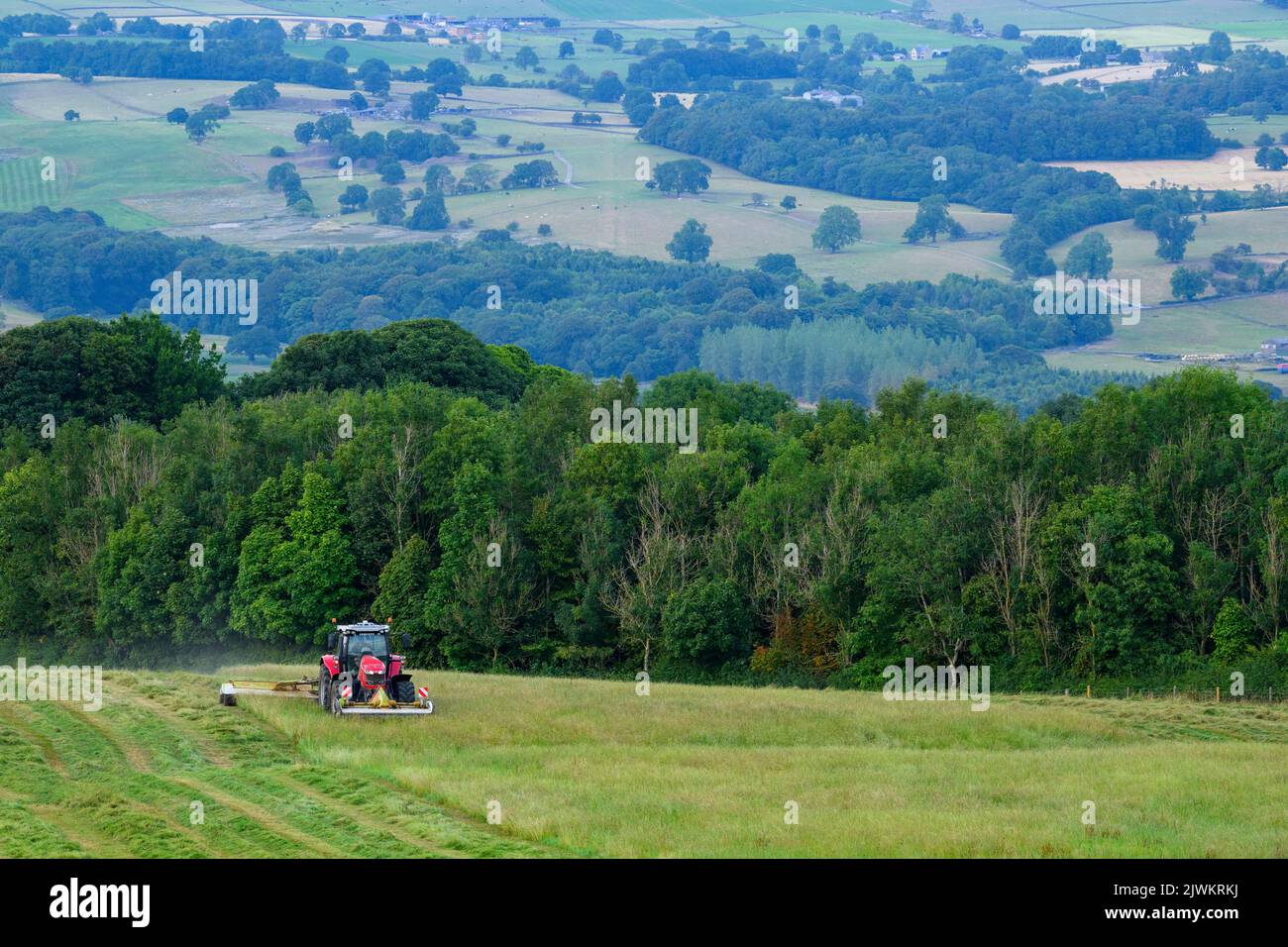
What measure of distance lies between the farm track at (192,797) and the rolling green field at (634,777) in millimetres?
93

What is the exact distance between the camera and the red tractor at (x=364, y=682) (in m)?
48.9

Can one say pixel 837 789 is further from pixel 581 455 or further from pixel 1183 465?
pixel 581 455

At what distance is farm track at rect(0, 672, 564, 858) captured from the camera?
3275cm

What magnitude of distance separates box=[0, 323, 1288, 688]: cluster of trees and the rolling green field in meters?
14.3

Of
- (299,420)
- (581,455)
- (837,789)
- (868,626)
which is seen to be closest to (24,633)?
(299,420)

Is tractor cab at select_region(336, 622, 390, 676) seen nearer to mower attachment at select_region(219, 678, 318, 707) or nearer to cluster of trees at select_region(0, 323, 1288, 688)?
mower attachment at select_region(219, 678, 318, 707)

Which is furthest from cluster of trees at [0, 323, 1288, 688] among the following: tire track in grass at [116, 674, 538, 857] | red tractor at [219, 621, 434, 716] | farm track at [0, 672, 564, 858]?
tire track in grass at [116, 674, 538, 857]

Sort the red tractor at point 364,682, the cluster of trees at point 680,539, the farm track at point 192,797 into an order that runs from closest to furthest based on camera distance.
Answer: the farm track at point 192,797
the red tractor at point 364,682
the cluster of trees at point 680,539

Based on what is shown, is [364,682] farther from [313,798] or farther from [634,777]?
[313,798]

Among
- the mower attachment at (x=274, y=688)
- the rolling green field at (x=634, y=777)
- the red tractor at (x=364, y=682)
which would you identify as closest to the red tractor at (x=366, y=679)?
the red tractor at (x=364, y=682)

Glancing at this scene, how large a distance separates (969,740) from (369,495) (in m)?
40.6

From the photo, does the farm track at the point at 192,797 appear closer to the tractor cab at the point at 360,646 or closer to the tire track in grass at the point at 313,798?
the tire track in grass at the point at 313,798

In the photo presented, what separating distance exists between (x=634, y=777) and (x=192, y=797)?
Answer: 31.7ft

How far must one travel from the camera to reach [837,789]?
4016cm
